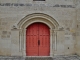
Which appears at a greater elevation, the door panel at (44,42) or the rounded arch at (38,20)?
the rounded arch at (38,20)

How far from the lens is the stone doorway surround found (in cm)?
708

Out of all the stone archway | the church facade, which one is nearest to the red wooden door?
the church facade

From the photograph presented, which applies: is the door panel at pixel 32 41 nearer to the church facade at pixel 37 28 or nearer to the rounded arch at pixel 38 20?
the church facade at pixel 37 28

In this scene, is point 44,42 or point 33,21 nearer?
point 33,21

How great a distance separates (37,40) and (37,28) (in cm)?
76

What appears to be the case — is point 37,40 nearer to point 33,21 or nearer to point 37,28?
point 37,28

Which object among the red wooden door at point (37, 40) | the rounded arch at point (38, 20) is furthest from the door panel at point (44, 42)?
the rounded arch at point (38, 20)

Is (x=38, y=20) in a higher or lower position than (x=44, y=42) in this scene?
higher

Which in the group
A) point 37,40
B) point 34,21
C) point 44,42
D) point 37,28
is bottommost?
point 44,42

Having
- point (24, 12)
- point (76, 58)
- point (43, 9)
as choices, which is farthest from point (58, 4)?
point (76, 58)

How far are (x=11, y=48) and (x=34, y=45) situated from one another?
1.41 m

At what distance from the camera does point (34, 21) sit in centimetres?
717

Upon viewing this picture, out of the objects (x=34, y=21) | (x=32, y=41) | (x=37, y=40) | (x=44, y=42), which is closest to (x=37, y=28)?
(x=34, y=21)

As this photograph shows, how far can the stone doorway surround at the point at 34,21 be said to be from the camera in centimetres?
708
